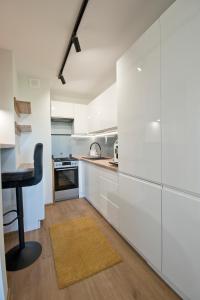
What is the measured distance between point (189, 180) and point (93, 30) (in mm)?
1845

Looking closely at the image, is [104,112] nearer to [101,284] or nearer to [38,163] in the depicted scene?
[38,163]

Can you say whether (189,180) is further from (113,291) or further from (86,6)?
(86,6)

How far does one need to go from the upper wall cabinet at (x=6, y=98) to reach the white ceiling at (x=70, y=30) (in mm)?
202

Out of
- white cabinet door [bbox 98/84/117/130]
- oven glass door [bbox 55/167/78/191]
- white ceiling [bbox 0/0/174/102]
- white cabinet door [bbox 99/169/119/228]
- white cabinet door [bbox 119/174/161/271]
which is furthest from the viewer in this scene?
oven glass door [bbox 55/167/78/191]

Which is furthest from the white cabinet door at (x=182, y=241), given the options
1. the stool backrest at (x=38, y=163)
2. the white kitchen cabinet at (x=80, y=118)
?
the white kitchen cabinet at (x=80, y=118)

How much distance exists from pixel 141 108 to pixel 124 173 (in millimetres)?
755

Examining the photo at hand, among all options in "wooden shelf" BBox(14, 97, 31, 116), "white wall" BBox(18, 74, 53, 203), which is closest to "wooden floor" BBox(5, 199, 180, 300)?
"white wall" BBox(18, 74, 53, 203)

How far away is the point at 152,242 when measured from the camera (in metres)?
1.37

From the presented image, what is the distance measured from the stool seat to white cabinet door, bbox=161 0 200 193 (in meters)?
1.30

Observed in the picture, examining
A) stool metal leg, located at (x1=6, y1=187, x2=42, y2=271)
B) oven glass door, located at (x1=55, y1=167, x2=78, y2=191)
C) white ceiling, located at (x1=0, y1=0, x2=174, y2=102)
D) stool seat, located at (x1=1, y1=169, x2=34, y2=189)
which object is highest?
white ceiling, located at (x1=0, y1=0, x2=174, y2=102)

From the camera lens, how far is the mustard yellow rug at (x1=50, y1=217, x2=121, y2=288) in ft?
4.66

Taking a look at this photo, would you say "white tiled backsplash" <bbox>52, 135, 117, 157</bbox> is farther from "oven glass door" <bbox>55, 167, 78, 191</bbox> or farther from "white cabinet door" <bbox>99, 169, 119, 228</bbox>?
"white cabinet door" <bbox>99, 169, 119, 228</bbox>

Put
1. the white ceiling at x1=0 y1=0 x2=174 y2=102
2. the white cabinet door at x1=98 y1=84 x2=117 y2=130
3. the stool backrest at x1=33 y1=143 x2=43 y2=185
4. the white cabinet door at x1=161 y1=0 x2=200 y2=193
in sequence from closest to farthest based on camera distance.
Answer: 1. the white cabinet door at x1=161 y1=0 x2=200 y2=193
2. the white ceiling at x1=0 y1=0 x2=174 y2=102
3. the stool backrest at x1=33 y1=143 x2=43 y2=185
4. the white cabinet door at x1=98 y1=84 x2=117 y2=130

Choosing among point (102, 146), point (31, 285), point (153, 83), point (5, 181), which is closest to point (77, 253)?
point (31, 285)
